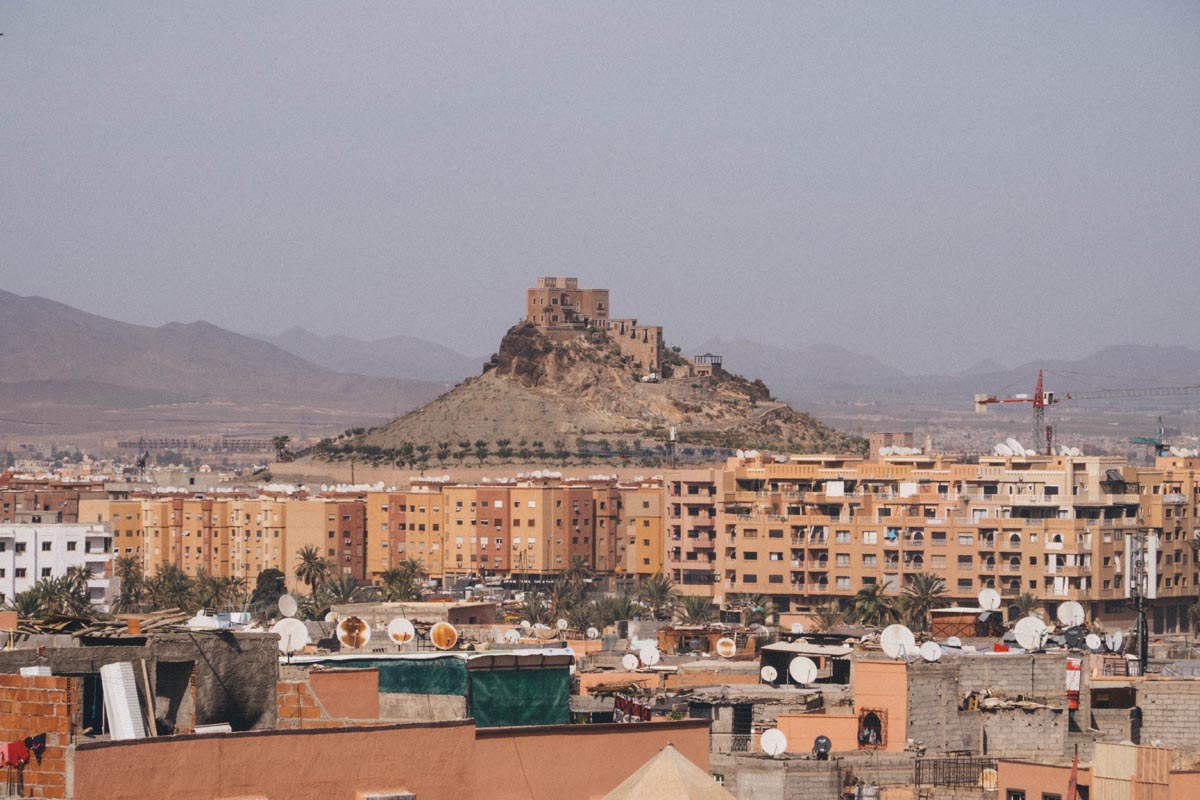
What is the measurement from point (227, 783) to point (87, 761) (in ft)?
2.91

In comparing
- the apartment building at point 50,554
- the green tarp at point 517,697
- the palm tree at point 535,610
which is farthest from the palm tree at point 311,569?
the green tarp at point 517,697

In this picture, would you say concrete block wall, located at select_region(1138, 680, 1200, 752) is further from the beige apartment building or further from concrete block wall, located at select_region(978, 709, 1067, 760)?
the beige apartment building

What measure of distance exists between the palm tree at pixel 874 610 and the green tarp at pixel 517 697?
47.4m

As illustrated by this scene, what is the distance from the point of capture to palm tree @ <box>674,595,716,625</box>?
67750 millimetres

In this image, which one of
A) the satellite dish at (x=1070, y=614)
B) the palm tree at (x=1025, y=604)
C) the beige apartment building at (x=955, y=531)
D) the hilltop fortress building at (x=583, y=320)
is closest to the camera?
the satellite dish at (x=1070, y=614)

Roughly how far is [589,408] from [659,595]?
83.9 meters

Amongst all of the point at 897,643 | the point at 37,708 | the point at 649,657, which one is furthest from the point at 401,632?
the point at 37,708

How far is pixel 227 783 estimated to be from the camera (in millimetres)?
13953

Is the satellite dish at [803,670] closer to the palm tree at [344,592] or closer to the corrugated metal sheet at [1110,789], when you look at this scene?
the corrugated metal sheet at [1110,789]

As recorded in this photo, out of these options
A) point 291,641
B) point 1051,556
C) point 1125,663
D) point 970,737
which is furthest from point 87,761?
point 1051,556

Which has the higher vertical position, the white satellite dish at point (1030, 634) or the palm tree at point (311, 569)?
the white satellite dish at point (1030, 634)

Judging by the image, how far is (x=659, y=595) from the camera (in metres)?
80.5

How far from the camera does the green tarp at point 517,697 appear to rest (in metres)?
17.3

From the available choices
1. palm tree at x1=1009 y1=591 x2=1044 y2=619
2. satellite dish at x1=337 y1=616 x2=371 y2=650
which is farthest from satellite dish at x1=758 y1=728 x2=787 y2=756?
palm tree at x1=1009 y1=591 x2=1044 y2=619
